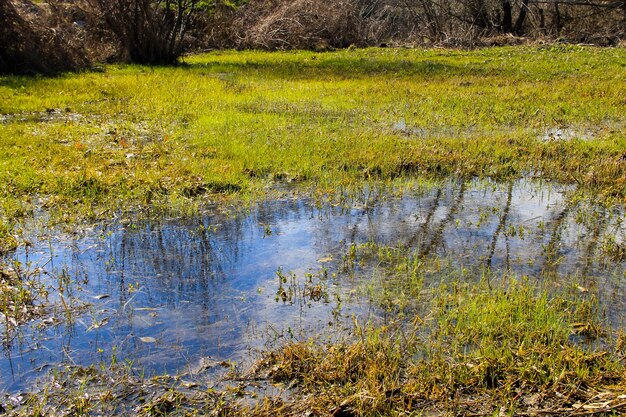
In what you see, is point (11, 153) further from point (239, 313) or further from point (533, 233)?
point (533, 233)

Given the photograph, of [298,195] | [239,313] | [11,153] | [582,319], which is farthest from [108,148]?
[582,319]

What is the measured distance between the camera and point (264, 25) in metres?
25.9

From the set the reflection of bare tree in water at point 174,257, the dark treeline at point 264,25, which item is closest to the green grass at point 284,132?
the reflection of bare tree in water at point 174,257

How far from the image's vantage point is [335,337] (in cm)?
439

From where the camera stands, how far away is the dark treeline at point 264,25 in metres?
17.4

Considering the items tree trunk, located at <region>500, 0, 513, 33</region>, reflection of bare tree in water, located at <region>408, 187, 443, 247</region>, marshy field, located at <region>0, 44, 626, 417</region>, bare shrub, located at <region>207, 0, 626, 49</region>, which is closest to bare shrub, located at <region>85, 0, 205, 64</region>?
bare shrub, located at <region>207, 0, 626, 49</region>

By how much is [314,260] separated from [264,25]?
852 inches

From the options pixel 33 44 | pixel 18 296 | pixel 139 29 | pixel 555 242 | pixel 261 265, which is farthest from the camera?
pixel 139 29

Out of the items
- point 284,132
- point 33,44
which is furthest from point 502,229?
point 33,44

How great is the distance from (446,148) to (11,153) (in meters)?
5.98

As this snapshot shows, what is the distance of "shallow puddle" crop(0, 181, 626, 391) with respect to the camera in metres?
4.36

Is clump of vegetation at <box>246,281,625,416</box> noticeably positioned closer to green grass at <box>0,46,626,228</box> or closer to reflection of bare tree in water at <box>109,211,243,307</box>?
reflection of bare tree in water at <box>109,211,243,307</box>

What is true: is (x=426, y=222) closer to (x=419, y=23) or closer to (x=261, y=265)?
(x=261, y=265)

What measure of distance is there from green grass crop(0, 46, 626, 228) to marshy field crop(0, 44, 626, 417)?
6cm
